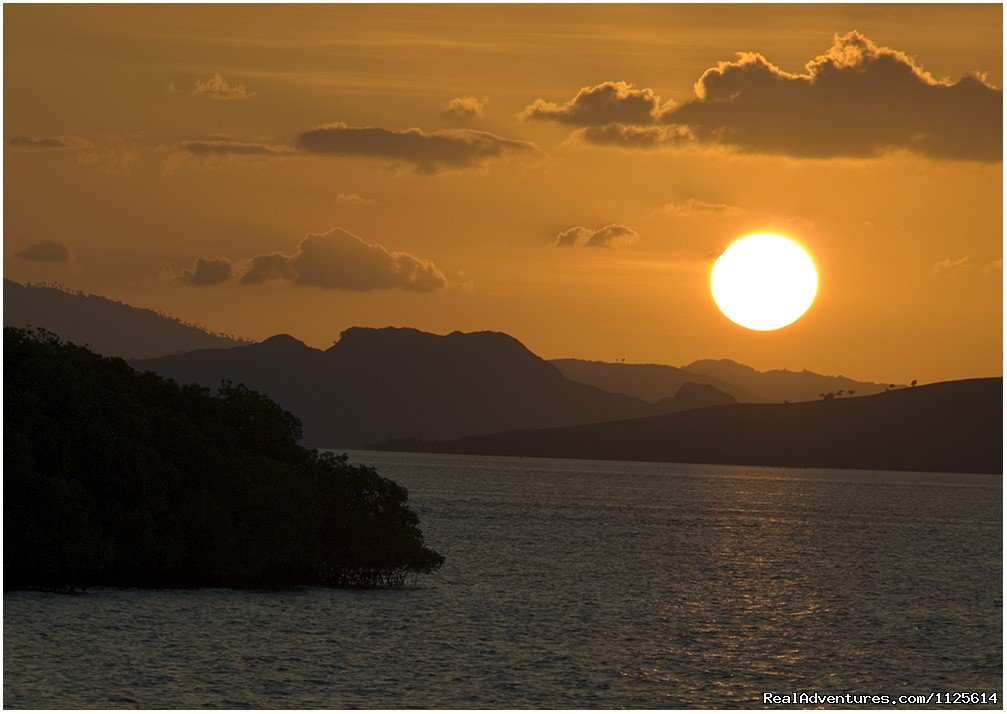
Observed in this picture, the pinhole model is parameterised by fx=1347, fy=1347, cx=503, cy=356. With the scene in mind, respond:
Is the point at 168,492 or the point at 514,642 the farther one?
the point at 168,492

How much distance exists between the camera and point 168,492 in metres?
82.5

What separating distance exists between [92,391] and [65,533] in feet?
Answer: 37.4

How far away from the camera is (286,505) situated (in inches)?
3324

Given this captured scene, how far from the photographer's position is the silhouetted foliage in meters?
73.9

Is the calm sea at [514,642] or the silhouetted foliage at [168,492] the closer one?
the calm sea at [514,642]

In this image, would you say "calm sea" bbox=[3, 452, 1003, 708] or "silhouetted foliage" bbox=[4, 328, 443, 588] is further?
"silhouetted foliage" bbox=[4, 328, 443, 588]

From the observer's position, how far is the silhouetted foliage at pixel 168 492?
243 feet

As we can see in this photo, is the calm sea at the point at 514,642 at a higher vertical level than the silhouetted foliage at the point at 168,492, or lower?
lower

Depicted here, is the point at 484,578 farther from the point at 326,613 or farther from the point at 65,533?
the point at 65,533

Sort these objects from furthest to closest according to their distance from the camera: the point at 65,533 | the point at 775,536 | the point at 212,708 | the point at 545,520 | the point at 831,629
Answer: the point at 545,520 < the point at 775,536 < the point at 831,629 < the point at 65,533 < the point at 212,708

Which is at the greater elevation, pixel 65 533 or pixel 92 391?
pixel 92 391

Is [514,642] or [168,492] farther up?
[168,492]

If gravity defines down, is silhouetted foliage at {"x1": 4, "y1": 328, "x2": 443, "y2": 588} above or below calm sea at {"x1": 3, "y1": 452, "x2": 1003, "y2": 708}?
above

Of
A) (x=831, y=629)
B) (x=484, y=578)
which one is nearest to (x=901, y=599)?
(x=831, y=629)
